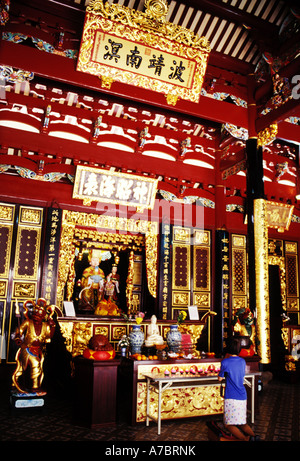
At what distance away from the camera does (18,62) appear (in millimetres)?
4430

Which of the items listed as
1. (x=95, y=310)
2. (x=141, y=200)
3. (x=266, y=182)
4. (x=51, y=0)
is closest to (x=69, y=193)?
(x=141, y=200)

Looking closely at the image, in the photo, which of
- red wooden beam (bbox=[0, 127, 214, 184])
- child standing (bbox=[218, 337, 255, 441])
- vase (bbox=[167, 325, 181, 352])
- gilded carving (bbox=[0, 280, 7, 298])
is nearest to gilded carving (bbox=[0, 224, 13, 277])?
gilded carving (bbox=[0, 280, 7, 298])

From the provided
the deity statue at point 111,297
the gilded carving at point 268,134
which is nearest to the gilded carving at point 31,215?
the deity statue at point 111,297

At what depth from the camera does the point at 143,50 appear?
4.62 metres

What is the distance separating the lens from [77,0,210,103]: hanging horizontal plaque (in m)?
4.38

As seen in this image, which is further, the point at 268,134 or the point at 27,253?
the point at 27,253

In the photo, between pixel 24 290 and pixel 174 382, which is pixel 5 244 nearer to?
pixel 24 290

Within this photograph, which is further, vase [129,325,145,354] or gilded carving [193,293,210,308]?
gilded carving [193,293,210,308]

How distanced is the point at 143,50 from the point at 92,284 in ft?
15.8

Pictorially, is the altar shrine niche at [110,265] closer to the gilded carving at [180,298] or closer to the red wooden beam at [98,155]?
the gilded carving at [180,298]

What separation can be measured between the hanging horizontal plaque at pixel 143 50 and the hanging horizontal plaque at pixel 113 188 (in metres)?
2.02

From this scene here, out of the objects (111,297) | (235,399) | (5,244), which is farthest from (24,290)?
(235,399)

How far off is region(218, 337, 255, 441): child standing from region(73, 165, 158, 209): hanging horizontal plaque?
4.31m

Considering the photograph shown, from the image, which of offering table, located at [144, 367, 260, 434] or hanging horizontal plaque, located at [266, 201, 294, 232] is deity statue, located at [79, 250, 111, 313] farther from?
offering table, located at [144, 367, 260, 434]
